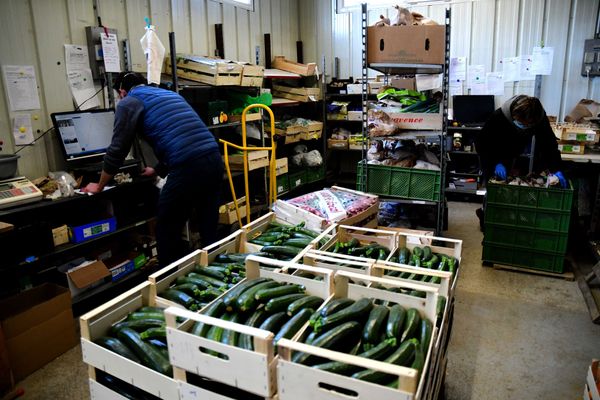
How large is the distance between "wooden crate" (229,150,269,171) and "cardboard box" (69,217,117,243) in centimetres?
145

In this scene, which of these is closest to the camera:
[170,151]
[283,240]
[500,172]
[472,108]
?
[283,240]

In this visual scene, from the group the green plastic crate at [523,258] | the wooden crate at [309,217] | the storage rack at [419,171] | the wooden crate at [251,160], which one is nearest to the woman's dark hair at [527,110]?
the storage rack at [419,171]

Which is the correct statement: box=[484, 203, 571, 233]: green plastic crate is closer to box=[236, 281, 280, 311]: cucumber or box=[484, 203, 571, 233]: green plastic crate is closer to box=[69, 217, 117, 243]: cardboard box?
box=[236, 281, 280, 311]: cucumber

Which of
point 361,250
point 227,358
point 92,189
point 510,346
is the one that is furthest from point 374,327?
point 92,189

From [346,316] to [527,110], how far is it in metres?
2.91

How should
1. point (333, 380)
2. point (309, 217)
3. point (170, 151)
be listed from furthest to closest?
point (309, 217) < point (170, 151) < point (333, 380)

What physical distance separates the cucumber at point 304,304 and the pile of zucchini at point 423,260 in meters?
0.47

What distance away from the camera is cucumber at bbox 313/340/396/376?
4.17ft

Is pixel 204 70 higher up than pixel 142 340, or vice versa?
pixel 204 70

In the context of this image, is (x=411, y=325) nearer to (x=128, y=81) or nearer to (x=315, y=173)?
(x=128, y=81)

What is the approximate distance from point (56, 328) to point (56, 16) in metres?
2.19

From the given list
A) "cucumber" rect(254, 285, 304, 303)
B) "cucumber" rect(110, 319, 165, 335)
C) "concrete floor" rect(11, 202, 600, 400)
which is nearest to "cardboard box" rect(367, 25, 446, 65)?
"concrete floor" rect(11, 202, 600, 400)

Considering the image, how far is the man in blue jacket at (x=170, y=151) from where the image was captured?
2.83 m

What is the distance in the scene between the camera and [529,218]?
3.58 meters
